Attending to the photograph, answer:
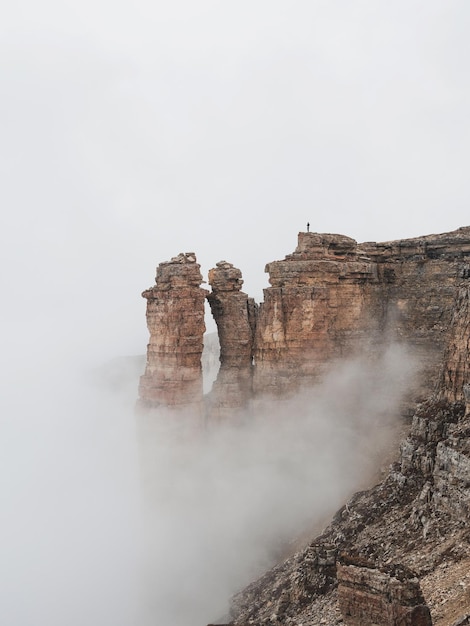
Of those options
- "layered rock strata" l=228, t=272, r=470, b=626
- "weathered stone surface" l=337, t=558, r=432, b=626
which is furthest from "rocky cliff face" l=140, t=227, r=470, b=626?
"weathered stone surface" l=337, t=558, r=432, b=626

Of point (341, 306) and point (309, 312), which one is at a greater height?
point (341, 306)

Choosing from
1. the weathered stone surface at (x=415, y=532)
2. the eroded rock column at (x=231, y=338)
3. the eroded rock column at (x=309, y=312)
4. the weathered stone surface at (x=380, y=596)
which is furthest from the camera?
the eroded rock column at (x=231, y=338)

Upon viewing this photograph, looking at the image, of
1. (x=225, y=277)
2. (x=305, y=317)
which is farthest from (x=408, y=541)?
(x=225, y=277)

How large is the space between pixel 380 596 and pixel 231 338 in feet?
89.0

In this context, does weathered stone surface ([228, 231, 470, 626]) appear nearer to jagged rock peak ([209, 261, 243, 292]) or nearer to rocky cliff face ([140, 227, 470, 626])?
rocky cliff face ([140, 227, 470, 626])

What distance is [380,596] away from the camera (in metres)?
16.6

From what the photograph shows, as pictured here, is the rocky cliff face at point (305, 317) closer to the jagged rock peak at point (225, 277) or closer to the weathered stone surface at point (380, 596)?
the jagged rock peak at point (225, 277)

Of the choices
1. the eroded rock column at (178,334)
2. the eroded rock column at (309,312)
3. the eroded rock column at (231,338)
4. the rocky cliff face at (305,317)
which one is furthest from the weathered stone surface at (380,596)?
the eroded rock column at (231,338)

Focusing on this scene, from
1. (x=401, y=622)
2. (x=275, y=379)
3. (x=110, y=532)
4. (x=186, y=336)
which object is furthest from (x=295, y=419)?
(x=401, y=622)

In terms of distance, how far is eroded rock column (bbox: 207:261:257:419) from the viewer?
42.1 m

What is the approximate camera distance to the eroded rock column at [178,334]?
40125 millimetres

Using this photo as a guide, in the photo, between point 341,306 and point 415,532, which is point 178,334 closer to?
point 341,306

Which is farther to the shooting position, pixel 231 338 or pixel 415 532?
pixel 231 338

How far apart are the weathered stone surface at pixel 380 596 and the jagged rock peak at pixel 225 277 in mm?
27299
